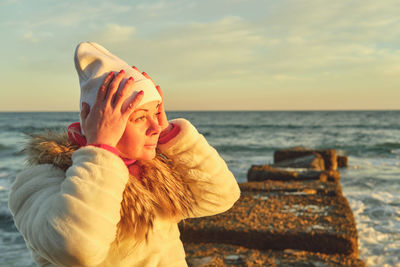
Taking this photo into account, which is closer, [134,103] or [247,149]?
[134,103]

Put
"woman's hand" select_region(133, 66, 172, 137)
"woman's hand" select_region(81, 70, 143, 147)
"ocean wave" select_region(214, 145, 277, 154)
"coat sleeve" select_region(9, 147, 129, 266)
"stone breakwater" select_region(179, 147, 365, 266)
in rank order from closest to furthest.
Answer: "coat sleeve" select_region(9, 147, 129, 266) < "woman's hand" select_region(81, 70, 143, 147) < "woman's hand" select_region(133, 66, 172, 137) < "stone breakwater" select_region(179, 147, 365, 266) < "ocean wave" select_region(214, 145, 277, 154)

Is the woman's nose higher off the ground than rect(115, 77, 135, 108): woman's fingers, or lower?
lower

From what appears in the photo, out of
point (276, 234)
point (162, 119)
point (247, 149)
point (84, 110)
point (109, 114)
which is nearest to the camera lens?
point (109, 114)

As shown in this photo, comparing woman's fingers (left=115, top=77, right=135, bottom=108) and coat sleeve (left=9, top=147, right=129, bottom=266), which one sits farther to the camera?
woman's fingers (left=115, top=77, right=135, bottom=108)

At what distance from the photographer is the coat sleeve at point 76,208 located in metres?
1.16

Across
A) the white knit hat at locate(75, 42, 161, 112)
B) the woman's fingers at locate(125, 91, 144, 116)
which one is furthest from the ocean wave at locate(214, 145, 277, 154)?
the woman's fingers at locate(125, 91, 144, 116)

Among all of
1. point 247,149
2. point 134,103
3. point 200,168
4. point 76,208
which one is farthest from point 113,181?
point 247,149

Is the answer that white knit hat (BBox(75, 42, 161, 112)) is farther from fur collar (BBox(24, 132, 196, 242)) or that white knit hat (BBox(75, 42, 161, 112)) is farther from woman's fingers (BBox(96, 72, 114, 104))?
fur collar (BBox(24, 132, 196, 242))

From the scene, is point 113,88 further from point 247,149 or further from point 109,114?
point 247,149

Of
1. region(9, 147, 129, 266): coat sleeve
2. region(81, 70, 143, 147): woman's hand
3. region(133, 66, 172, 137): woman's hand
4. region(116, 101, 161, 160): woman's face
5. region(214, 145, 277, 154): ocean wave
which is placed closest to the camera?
region(9, 147, 129, 266): coat sleeve

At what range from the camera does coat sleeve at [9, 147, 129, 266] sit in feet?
3.80

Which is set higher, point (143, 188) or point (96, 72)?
point (96, 72)

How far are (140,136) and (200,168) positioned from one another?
413 mm

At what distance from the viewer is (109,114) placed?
132 cm
